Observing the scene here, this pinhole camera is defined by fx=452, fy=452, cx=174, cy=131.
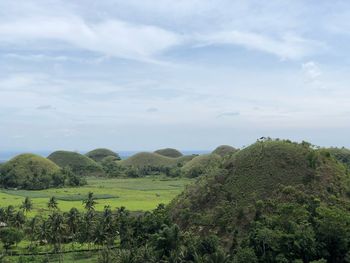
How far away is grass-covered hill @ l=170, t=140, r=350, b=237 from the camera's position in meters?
66.2

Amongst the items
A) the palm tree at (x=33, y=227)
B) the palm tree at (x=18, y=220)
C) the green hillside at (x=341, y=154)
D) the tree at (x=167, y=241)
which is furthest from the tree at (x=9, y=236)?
the green hillside at (x=341, y=154)

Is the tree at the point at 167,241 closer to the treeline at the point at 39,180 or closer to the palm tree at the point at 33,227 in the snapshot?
the palm tree at the point at 33,227

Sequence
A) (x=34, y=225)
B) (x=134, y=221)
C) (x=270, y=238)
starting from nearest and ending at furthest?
(x=270, y=238) < (x=134, y=221) < (x=34, y=225)

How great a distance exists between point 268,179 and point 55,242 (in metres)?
33.7

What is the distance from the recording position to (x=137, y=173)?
607 feet

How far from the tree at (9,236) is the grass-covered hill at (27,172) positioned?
3137 inches

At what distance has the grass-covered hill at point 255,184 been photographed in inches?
2606

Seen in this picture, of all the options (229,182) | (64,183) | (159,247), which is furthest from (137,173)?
(159,247)

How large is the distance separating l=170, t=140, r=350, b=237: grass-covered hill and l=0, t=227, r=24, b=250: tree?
23837 mm

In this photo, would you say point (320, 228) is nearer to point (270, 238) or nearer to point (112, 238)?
point (270, 238)

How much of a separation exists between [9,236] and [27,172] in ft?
332

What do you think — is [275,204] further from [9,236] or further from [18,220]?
[18,220]

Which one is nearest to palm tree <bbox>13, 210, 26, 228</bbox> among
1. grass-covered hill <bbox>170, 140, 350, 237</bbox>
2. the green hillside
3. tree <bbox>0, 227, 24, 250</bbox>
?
tree <bbox>0, 227, 24, 250</bbox>

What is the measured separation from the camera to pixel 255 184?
A: 7025 centimetres
